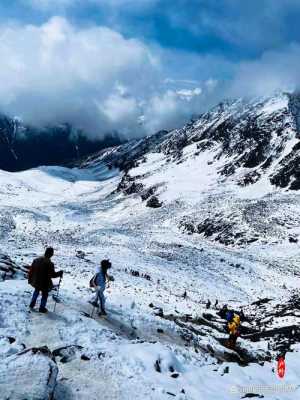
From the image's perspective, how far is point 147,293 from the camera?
93.8ft

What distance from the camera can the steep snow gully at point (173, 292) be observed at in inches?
487

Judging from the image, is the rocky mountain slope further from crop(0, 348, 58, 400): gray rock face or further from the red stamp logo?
crop(0, 348, 58, 400): gray rock face

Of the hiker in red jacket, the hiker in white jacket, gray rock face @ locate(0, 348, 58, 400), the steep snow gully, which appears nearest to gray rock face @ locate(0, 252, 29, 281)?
the steep snow gully

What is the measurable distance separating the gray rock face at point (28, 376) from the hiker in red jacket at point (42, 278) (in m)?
4.21

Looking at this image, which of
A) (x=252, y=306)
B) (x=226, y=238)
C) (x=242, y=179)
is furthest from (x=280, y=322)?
(x=242, y=179)

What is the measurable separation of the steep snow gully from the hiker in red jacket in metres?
0.44

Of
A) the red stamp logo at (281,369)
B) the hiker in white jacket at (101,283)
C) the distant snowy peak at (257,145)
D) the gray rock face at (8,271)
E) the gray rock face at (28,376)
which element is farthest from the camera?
the distant snowy peak at (257,145)

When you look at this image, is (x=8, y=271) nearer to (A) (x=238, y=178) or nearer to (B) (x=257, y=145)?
(A) (x=238, y=178)

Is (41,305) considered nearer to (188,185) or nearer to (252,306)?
(252,306)

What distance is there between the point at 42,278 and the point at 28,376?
5.47 m

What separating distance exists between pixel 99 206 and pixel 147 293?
9997 cm

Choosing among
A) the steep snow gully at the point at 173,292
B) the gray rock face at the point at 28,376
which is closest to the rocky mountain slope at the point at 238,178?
the steep snow gully at the point at 173,292

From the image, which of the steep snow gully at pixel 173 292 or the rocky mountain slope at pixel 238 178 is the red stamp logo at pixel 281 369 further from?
the rocky mountain slope at pixel 238 178

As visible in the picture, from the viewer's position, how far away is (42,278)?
15586 mm
